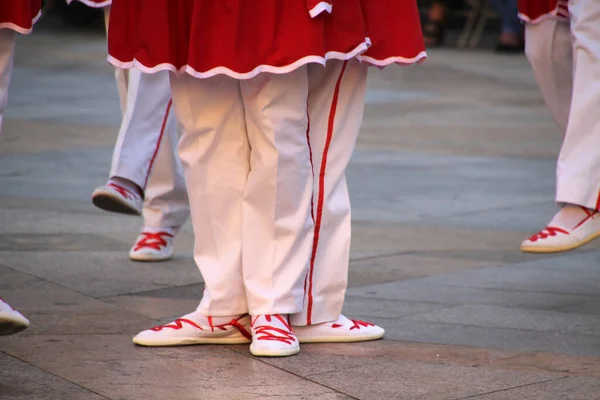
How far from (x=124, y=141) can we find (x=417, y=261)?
4.10ft

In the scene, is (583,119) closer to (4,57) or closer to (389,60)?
(389,60)

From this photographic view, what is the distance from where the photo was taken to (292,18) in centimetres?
338

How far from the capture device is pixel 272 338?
11.5ft

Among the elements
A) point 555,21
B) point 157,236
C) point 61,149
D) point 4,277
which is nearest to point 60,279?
point 4,277

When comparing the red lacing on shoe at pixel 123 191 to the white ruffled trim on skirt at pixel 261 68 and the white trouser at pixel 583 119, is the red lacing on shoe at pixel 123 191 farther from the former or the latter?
the white trouser at pixel 583 119

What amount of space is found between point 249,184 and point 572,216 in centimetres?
151

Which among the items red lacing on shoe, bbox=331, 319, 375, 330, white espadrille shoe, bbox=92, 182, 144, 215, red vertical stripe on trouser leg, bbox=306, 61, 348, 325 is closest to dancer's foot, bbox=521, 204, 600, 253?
red lacing on shoe, bbox=331, 319, 375, 330

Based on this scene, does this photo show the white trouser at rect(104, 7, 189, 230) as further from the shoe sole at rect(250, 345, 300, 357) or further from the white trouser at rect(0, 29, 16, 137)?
the shoe sole at rect(250, 345, 300, 357)

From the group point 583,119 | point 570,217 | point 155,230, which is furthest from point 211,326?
point 583,119

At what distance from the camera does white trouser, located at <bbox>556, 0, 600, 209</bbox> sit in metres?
4.43

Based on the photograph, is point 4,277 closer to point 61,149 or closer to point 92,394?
point 92,394

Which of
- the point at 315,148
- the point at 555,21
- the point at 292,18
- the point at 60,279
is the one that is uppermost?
the point at 555,21

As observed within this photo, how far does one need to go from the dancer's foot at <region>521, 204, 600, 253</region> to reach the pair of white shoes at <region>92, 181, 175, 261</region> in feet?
4.62

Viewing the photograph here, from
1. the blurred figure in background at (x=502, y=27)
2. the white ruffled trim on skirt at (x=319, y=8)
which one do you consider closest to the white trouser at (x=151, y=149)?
the white ruffled trim on skirt at (x=319, y=8)
